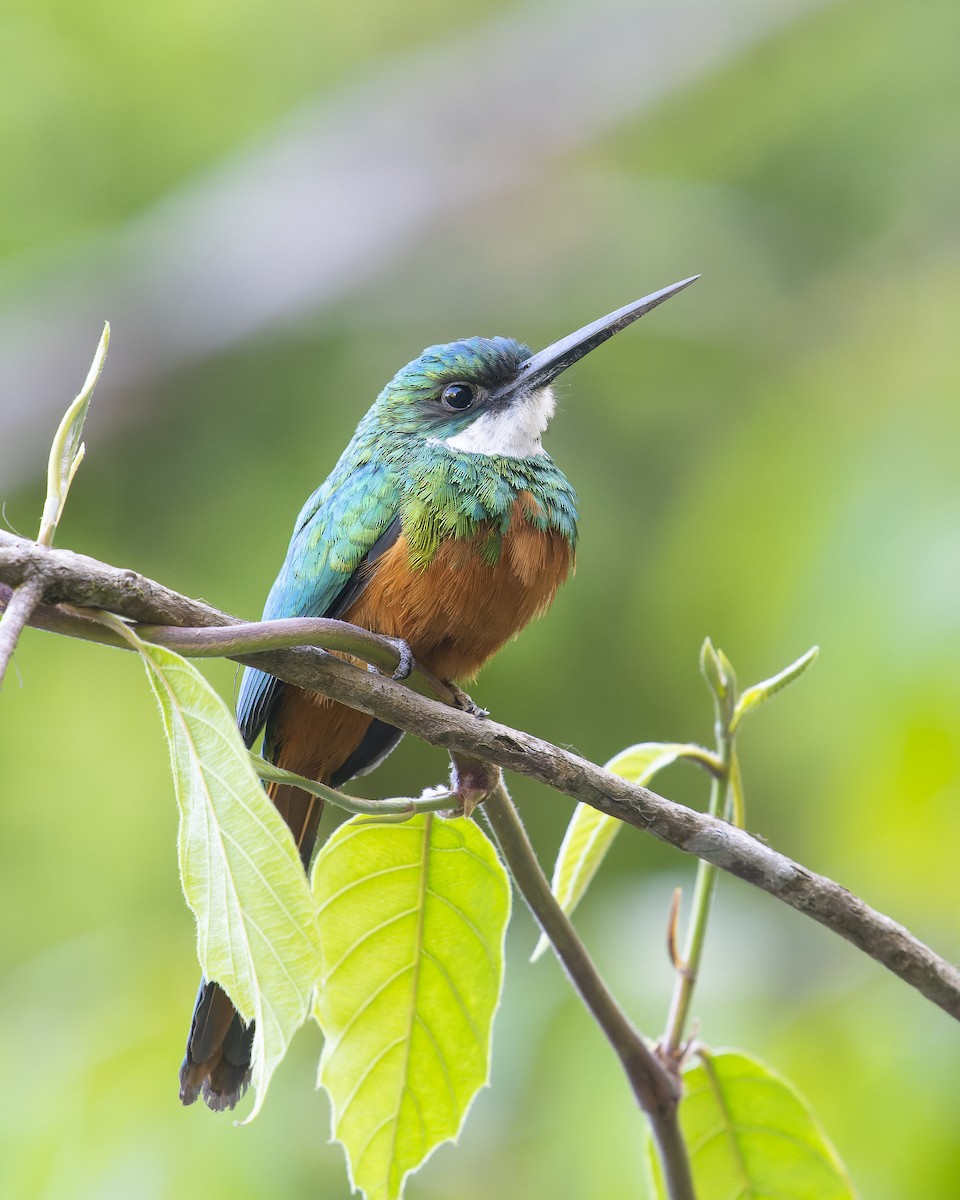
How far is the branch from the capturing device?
29.1 inches

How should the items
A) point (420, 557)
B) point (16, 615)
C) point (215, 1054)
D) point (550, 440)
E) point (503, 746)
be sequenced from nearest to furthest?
point (16, 615)
point (503, 746)
point (215, 1054)
point (420, 557)
point (550, 440)

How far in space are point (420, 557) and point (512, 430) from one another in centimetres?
39

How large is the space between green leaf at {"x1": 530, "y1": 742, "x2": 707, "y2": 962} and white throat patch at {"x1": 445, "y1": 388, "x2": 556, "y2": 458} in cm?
61

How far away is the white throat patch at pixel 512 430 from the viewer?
71.4 inches

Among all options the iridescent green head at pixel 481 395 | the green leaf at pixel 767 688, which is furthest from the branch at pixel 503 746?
the iridescent green head at pixel 481 395

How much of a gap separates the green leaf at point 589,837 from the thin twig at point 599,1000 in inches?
6.7

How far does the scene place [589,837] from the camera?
1233 millimetres

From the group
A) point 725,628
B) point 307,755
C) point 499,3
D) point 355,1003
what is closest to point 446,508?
point 307,755

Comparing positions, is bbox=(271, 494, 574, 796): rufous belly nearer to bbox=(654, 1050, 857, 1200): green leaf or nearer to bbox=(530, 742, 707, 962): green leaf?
bbox=(530, 742, 707, 962): green leaf

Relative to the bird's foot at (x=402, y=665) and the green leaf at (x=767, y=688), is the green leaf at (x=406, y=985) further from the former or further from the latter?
the green leaf at (x=767, y=688)

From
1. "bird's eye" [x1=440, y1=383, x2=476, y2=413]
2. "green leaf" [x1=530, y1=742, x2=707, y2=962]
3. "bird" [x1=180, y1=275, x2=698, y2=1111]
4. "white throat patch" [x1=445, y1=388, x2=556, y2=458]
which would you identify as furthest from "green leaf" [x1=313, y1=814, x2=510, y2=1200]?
"bird's eye" [x1=440, y1=383, x2=476, y2=413]

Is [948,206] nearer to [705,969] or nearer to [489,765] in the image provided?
[705,969]

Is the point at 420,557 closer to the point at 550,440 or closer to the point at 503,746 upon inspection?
the point at 503,746

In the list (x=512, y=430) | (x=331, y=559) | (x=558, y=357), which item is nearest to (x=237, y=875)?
(x=331, y=559)
